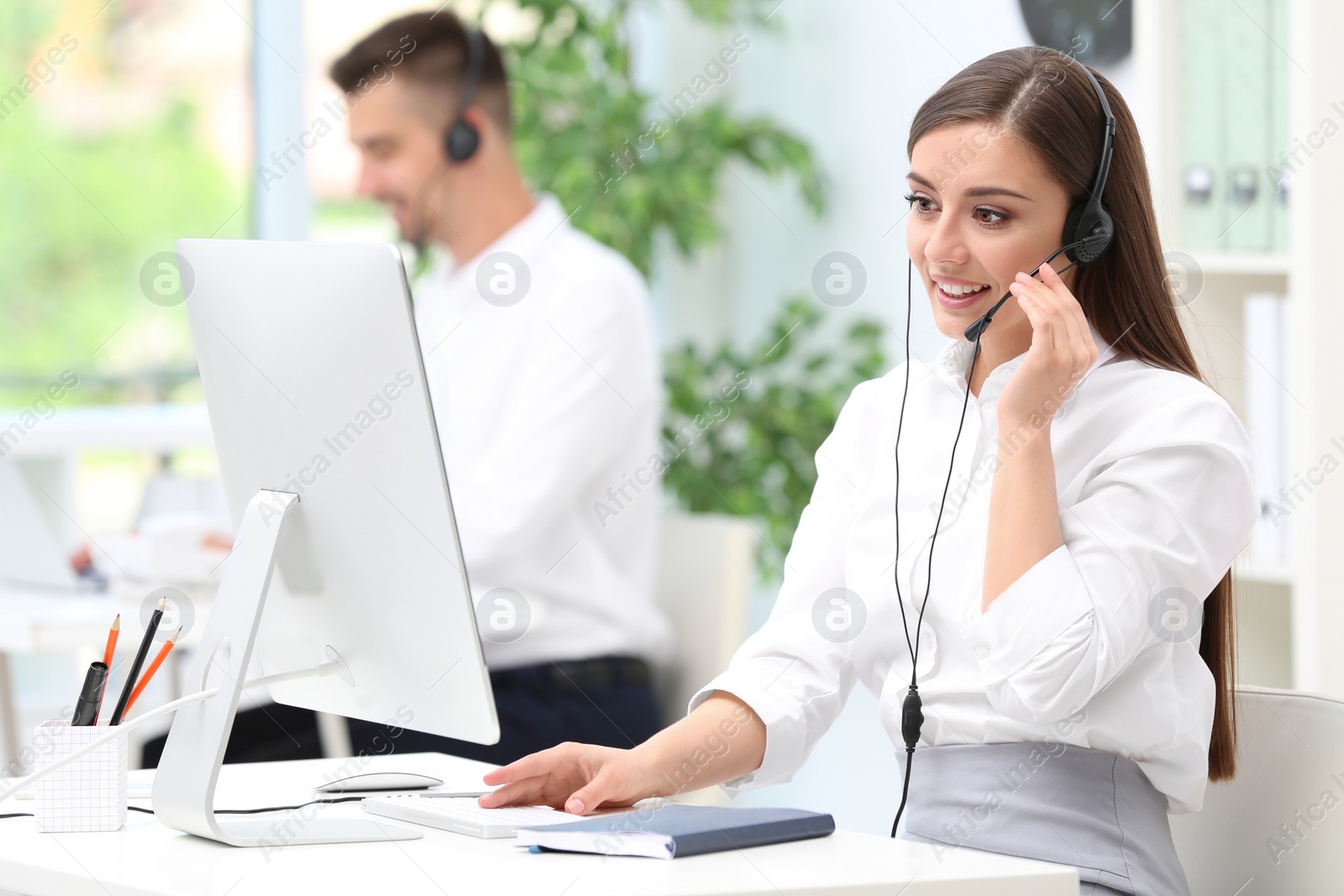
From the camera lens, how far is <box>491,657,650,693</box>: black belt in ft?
6.66

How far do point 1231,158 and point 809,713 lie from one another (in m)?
1.06

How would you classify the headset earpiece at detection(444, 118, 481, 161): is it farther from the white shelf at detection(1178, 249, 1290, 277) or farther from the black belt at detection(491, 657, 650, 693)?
the white shelf at detection(1178, 249, 1290, 277)

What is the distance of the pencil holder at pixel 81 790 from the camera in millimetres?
1080

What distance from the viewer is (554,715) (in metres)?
1.99

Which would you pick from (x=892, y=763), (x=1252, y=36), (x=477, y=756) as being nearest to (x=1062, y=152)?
(x=1252, y=36)

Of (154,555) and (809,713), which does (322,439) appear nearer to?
(809,713)

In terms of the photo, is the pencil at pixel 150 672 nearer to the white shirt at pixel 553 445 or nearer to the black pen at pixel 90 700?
the black pen at pixel 90 700

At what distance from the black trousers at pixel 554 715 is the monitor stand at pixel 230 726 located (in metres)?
0.85

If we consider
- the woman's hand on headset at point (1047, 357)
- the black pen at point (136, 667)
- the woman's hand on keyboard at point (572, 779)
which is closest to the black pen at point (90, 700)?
the black pen at point (136, 667)

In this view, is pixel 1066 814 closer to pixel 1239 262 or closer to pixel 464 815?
pixel 464 815

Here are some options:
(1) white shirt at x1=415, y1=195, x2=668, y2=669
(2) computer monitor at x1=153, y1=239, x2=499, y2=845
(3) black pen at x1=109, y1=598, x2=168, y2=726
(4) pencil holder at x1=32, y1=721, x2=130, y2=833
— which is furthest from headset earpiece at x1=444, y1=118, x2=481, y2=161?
(4) pencil holder at x1=32, y1=721, x2=130, y2=833

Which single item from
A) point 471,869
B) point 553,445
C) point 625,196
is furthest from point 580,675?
point 625,196

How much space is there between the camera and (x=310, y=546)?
3.63 ft

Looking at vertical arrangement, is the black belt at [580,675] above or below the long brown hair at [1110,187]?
below
